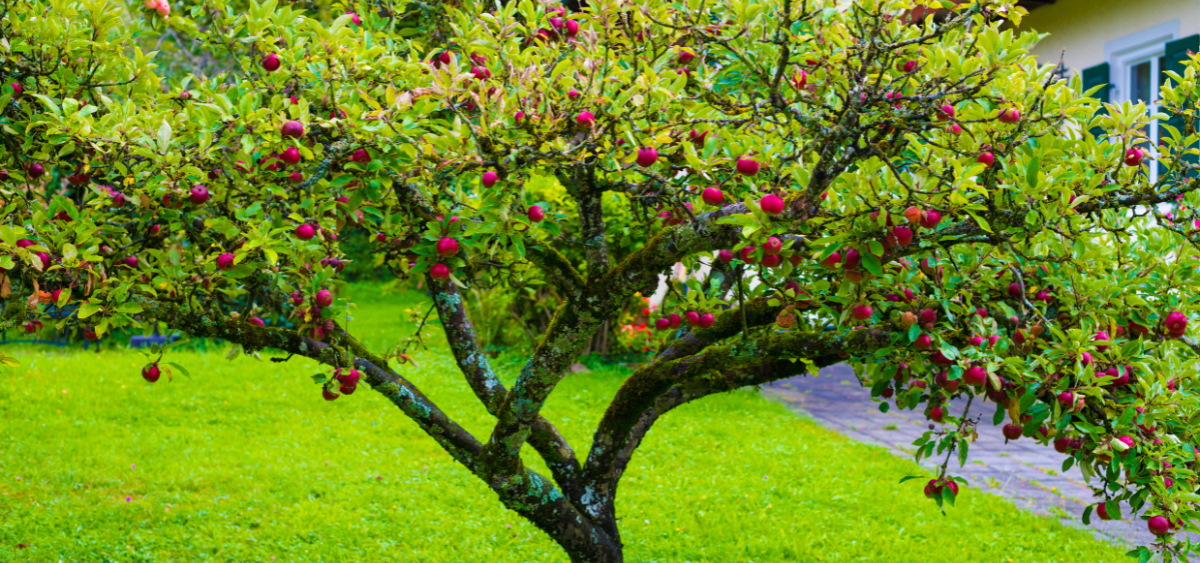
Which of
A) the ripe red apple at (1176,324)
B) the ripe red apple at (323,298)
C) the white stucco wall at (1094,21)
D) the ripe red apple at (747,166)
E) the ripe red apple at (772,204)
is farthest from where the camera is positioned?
the white stucco wall at (1094,21)

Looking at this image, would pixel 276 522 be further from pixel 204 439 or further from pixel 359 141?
pixel 359 141

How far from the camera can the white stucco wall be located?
24.5 ft

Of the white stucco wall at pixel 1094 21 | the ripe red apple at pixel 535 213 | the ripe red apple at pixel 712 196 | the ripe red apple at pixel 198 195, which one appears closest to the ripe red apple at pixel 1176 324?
the ripe red apple at pixel 712 196

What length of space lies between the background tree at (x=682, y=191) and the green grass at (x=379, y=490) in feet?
7.25

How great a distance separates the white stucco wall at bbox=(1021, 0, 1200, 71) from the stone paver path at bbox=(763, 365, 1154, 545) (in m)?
3.61

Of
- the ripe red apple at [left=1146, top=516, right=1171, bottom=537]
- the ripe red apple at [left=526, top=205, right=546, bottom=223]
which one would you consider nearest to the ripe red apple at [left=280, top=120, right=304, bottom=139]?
the ripe red apple at [left=526, top=205, right=546, bottom=223]

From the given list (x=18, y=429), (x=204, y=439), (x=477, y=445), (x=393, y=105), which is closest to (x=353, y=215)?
(x=393, y=105)

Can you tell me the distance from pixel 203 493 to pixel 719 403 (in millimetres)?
4700

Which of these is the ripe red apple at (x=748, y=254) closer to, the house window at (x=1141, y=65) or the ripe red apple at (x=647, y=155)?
the ripe red apple at (x=647, y=155)

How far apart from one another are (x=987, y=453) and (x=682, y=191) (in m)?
5.37

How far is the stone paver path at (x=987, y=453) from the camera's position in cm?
566

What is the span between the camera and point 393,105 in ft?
7.60

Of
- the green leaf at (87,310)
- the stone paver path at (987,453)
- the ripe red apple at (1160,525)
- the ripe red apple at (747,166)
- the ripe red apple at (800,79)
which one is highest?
the ripe red apple at (800,79)

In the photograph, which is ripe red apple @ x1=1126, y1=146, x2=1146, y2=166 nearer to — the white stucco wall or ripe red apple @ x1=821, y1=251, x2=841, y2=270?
ripe red apple @ x1=821, y1=251, x2=841, y2=270
